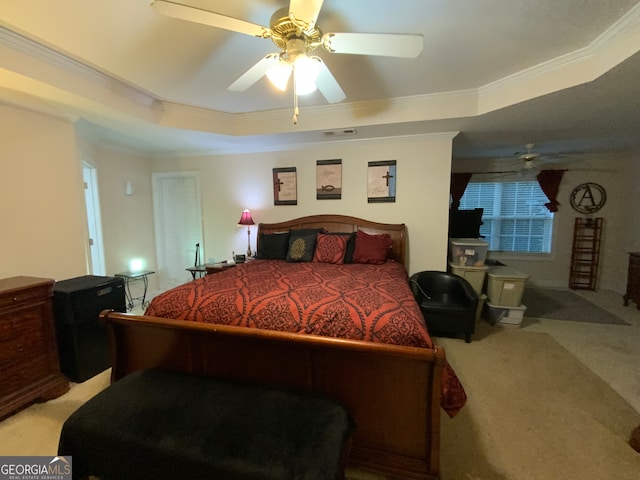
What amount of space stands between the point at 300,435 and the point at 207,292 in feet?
3.84

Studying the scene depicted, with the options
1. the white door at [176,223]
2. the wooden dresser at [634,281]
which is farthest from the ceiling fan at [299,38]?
the wooden dresser at [634,281]

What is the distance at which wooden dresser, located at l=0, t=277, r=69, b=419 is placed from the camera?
73.9 inches

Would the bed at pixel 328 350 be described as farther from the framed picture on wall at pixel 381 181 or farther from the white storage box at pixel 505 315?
the white storage box at pixel 505 315

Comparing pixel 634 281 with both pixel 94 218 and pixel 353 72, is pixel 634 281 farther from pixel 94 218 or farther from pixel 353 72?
pixel 94 218

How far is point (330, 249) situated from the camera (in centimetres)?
327

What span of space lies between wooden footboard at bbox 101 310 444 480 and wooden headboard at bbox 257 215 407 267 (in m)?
2.12

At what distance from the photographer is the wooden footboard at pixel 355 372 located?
1378 mm

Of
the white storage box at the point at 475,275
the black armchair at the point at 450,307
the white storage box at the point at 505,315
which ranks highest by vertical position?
the white storage box at the point at 475,275

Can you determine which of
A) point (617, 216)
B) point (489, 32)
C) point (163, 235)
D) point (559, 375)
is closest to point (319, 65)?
point (489, 32)

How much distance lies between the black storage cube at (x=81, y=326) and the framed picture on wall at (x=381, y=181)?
3023 millimetres

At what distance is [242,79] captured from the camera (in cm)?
192

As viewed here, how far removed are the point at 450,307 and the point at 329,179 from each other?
2.19 metres

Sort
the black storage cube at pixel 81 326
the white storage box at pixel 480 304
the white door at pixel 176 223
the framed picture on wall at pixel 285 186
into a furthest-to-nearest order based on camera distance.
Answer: the white door at pixel 176 223 < the framed picture on wall at pixel 285 186 < the white storage box at pixel 480 304 < the black storage cube at pixel 81 326

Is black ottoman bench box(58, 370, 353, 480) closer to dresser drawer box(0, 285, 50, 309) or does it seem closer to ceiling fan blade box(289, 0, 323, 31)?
dresser drawer box(0, 285, 50, 309)
